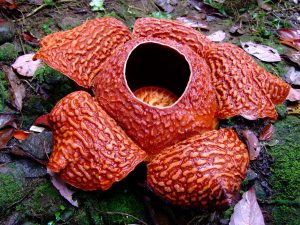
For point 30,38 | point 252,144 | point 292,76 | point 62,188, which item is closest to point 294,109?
point 292,76

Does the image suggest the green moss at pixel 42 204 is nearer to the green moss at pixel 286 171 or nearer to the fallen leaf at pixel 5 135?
the fallen leaf at pixel 5 135

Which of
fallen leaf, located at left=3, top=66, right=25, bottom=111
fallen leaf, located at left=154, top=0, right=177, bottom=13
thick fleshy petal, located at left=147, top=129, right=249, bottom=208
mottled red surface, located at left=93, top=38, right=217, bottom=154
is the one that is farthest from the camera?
fallen leaf, located at left=154, top=0, right=177, bottom=13

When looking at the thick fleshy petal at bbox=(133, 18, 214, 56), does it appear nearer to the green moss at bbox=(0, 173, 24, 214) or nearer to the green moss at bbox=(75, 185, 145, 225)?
the green moss at bbox=(75, 185, 145, 225)

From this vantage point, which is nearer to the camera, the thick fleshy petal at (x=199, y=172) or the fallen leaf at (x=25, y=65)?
the thick fleshy petal at (x=199, y=172)

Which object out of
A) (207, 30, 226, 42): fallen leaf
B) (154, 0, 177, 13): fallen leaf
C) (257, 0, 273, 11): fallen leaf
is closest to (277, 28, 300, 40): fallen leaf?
(257, 0, 273, 11): fallen leaf

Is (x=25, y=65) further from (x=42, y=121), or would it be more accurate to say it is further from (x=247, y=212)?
(x=247, y=212)

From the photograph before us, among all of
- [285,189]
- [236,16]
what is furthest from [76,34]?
[236,16]

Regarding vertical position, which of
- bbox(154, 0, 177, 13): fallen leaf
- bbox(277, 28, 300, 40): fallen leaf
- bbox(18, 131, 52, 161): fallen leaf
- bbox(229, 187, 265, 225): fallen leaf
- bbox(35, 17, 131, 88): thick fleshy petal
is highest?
bbox(35, 17, 131, 88): thick fleshy petal

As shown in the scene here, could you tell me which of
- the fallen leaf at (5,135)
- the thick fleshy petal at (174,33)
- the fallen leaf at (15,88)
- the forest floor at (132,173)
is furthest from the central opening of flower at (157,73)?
the fallen leaf at (5,135)
